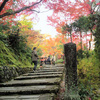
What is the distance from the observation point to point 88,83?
5121 millimetres

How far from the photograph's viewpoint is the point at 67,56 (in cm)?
318

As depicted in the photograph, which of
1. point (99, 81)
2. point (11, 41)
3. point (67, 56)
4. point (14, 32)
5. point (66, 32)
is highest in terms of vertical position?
point (66, 32)

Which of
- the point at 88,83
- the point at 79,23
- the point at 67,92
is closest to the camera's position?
the point at 67,92

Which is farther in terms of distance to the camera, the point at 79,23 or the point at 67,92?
the point at 79,23

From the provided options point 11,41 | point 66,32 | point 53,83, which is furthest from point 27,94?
point 66,32

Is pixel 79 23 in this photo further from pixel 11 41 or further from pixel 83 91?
pixel 83 91

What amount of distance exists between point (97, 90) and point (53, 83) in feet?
7.07

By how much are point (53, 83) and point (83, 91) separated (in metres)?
1.14

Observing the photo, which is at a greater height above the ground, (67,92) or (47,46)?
(47,46)

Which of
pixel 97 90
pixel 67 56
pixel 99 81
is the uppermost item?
pixel 67 56

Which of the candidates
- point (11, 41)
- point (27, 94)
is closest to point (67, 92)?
point (27, 94)

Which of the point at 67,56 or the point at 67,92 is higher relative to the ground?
the point at 67,56

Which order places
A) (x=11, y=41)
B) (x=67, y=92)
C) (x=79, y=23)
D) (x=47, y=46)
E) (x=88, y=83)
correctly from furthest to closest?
1. (x=47, y=46)
2. (x=79, y=23)
3. (x=11, y=41)
4. (x=88, y=83)
5. (x=67, y=92)

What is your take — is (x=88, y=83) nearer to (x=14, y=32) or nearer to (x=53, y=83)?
(x=53, y=83)
